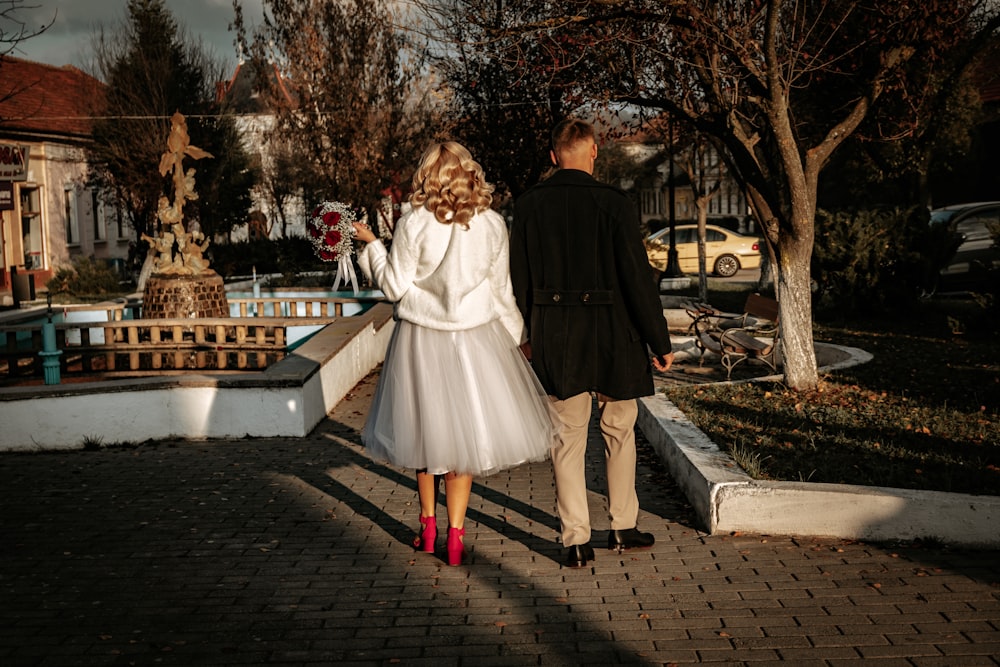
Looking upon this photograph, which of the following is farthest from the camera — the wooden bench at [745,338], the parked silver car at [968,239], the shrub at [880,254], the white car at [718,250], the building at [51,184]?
the white car at [718,250]

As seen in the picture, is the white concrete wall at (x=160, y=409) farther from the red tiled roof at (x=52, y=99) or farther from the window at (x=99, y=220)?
the window at (x=99, y=220)

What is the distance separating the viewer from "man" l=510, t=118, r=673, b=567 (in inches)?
200

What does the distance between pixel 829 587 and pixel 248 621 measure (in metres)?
2.62

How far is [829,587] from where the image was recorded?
481 cm

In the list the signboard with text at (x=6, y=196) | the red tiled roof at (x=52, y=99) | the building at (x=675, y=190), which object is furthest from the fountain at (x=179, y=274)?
the red tiled roof at (x=52, y=99)

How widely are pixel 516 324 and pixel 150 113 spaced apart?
2814 cm

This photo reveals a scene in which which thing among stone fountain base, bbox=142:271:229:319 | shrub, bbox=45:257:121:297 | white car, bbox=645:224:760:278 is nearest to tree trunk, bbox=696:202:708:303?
white car, bbox=645:224:760:278

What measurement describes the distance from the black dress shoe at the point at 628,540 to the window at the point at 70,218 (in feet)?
109

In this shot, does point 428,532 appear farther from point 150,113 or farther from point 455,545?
point 150,113

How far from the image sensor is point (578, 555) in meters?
5.19

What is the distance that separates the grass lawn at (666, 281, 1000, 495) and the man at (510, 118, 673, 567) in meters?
1.31

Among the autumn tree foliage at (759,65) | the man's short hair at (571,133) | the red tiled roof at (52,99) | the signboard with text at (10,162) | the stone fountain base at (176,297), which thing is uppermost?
the red tiled roof at (52,99)

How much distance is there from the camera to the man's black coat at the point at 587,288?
16.6 feet

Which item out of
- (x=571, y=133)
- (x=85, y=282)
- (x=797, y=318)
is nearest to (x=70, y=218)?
(x=85, y=282)
